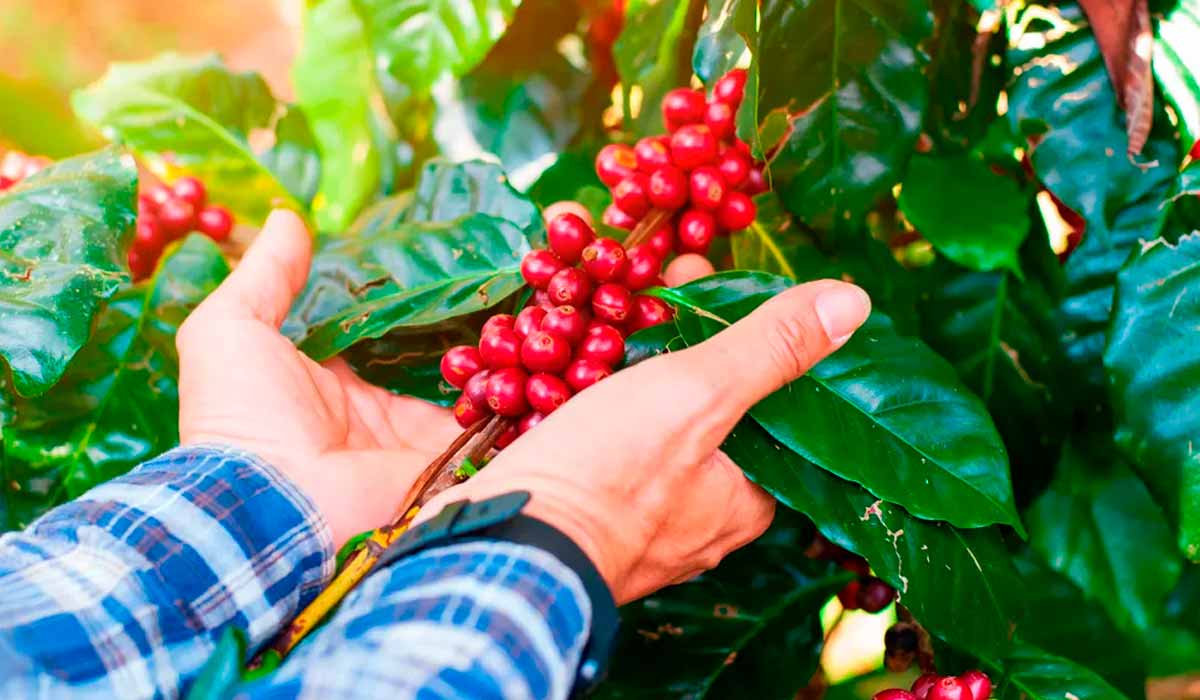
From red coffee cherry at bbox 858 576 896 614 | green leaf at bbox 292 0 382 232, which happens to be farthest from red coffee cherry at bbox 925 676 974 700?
green leaf at bbox 292 0 382 232

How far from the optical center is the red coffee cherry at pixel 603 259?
70cm

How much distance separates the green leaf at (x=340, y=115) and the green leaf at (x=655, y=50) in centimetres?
35

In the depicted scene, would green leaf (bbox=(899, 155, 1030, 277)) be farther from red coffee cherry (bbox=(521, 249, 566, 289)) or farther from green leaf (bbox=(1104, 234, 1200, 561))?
red coffee cherry (bbox=(521, 249, 566, 289))

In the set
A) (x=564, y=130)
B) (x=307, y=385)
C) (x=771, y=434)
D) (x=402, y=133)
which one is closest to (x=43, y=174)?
(x=307, y=385)

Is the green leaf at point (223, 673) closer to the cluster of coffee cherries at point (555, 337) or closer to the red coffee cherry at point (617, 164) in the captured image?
the cluster of coffee cherries at point (555, 337)

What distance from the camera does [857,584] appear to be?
97 cm

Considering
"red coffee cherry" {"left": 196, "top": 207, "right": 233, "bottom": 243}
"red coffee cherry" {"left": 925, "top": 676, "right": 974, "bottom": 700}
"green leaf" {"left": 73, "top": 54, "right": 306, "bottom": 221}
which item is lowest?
"red coffee cherry" {"left": 925, "top": 676, "right": 974, "bottom": 700}

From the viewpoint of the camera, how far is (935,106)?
37.4 inches

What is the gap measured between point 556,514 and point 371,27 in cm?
63

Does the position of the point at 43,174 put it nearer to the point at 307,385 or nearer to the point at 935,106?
the point at 307,385

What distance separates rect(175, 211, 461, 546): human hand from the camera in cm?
74

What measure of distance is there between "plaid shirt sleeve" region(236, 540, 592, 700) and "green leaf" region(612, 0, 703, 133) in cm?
61

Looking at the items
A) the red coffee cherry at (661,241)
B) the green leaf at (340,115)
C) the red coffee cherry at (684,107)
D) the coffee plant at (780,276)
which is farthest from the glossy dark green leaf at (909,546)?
the green leaf at (340,115)

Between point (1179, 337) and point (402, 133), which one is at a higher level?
point (402, 133)
